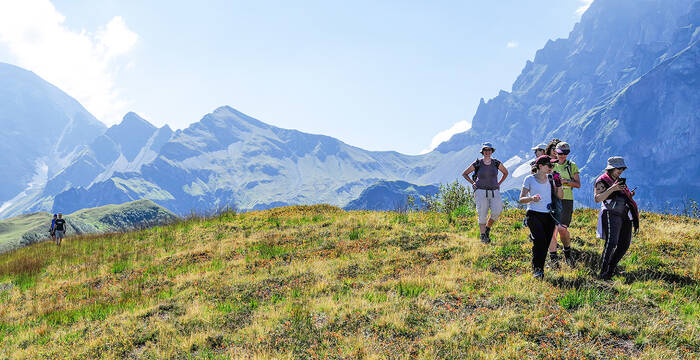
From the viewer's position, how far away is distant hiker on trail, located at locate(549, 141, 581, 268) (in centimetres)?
848

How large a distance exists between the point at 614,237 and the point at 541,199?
5.23 feet

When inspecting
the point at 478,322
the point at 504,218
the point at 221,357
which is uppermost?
the point at 504,218

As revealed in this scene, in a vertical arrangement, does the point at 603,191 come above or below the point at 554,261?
above

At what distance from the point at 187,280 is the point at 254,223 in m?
8.03

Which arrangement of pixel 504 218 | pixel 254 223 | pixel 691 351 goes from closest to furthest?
1. pixel 691 351
2. pixel 504 218
3. pixel 254 223

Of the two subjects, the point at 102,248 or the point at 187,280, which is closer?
the point at 187,280

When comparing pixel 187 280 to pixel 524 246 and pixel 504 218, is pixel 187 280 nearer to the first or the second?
pixel 524 246

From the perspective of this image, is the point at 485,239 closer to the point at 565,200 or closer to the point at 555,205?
the point at 565,200

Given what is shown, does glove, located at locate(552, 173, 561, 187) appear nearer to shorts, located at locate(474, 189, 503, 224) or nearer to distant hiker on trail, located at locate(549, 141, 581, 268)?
distant hiker on trail, located at locate(549, 141, 581, 268)

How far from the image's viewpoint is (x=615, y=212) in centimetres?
728

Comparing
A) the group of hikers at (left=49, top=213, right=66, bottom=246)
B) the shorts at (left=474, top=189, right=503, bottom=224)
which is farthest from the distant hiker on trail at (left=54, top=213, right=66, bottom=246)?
the shorts at (left=474, top=189, right=503, bottom=224)

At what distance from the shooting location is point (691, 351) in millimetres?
5156

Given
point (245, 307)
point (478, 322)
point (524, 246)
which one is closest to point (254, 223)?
point (245, 307)

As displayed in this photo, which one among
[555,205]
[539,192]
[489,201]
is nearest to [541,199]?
[539,192]
